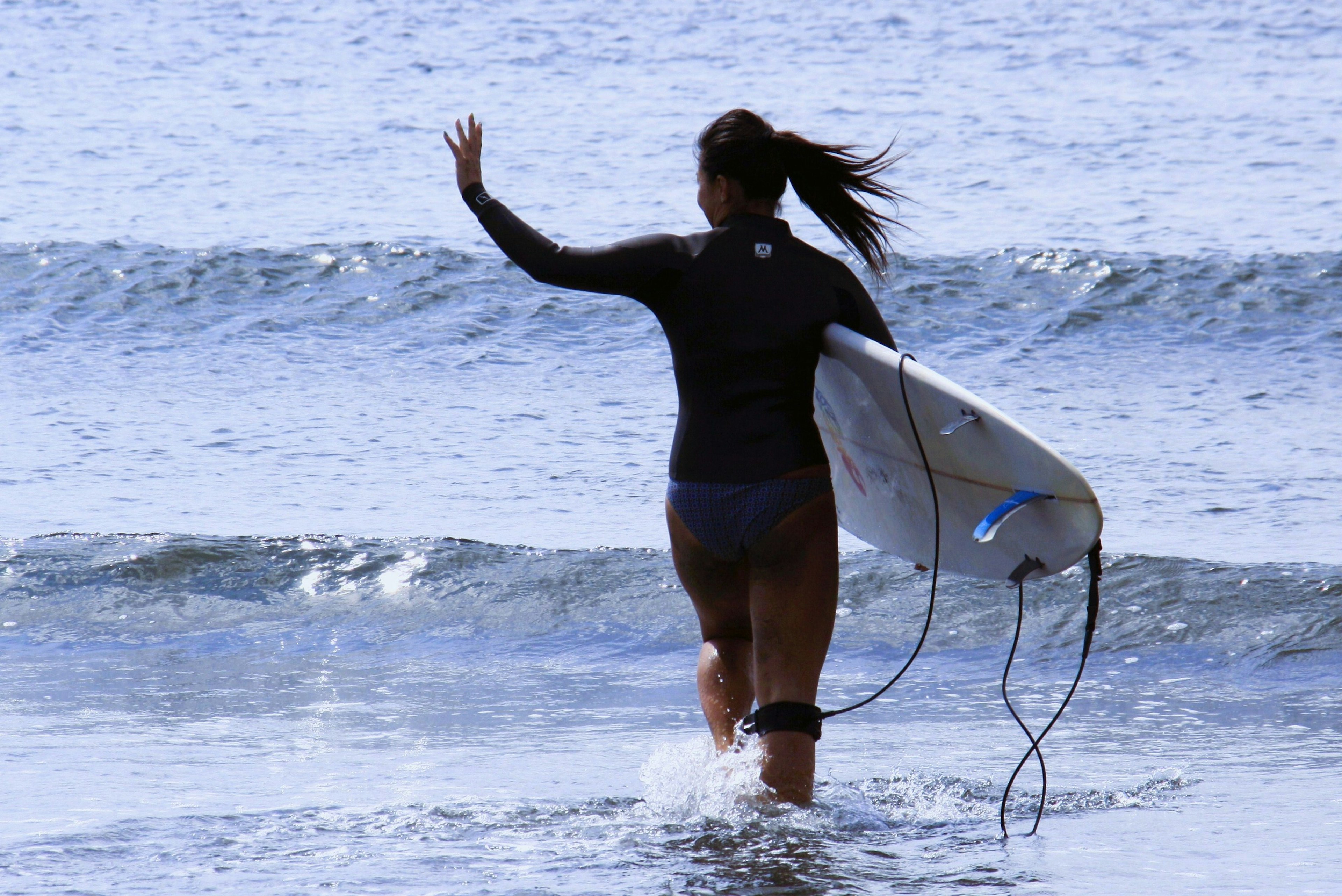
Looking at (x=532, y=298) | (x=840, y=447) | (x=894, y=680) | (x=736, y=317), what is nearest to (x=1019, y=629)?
(x=894, y=680)

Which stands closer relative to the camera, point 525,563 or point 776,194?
point 776,194

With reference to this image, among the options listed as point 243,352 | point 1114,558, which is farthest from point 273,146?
point 1114,558

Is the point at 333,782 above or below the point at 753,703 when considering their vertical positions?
below

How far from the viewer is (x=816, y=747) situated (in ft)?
13.5

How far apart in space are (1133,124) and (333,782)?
16.9 metres

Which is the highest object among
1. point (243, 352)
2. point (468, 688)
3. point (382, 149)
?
point (382, 149)

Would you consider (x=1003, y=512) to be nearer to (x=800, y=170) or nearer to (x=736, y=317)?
(x=736, y=317)

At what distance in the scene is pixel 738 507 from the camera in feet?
10.3

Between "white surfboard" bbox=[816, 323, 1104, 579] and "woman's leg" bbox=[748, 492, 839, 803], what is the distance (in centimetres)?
33

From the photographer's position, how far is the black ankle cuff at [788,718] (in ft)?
10.4

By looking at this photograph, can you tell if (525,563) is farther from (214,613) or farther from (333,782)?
(333,782)

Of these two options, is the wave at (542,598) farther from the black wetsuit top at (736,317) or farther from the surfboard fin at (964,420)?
the black wetsuit top at (736,317)

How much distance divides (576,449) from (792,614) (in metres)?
6.04

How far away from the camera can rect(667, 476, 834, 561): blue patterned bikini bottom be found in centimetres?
313
